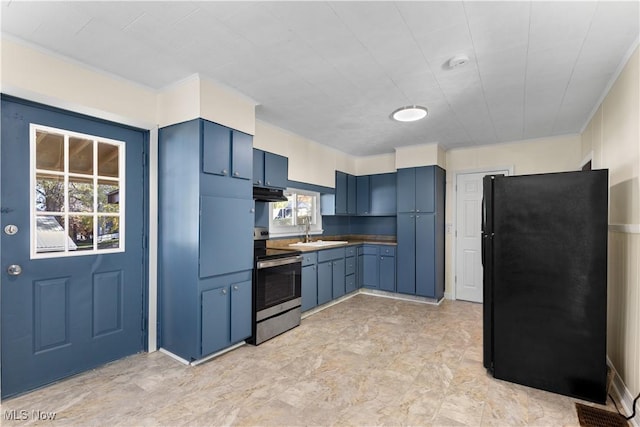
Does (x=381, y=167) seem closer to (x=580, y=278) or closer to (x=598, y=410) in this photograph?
Result: (x=580, y=278)

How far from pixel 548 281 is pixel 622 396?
89 centimetres

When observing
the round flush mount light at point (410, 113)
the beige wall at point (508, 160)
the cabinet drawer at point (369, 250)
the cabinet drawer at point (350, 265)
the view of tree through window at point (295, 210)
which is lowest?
the cabinet drawer at point (350, 265)

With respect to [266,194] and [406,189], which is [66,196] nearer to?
[266,194]

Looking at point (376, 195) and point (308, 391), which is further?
point (376, 195)

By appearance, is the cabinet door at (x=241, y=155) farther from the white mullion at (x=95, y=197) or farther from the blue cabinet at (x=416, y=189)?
the blue cabinet at (x=416, y=189)

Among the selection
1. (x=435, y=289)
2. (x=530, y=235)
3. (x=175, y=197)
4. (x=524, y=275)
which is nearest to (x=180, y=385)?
(x=175, y=197)

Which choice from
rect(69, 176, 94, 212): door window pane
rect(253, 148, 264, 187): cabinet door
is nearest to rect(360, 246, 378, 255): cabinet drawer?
rect(253, 148, 264, 187): cabinet door

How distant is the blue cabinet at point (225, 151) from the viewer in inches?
105

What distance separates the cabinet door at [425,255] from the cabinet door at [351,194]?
1.19 m

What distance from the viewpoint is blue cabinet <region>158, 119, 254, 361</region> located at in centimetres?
264

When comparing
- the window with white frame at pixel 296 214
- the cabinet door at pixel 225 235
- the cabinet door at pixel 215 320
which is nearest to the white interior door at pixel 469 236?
the window with white frame at pixel 296 214

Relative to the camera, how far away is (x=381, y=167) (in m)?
5.57

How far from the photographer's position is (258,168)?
3.57m

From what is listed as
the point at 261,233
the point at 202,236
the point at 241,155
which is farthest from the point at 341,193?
the point at 202,236
